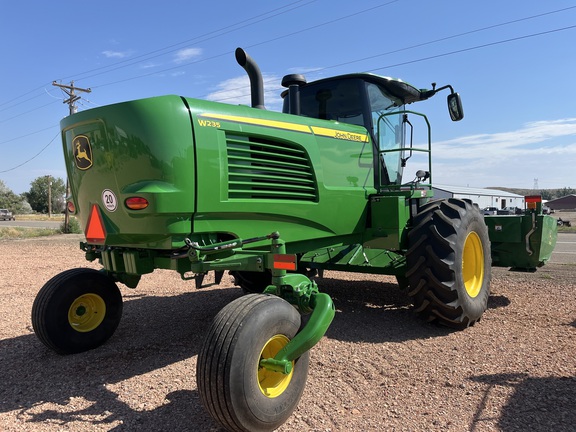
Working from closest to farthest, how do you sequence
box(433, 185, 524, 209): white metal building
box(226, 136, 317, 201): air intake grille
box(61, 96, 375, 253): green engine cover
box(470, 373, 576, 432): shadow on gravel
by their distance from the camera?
box(470, 373, 576, 432): shadow on gravel < box(61, 96, 375, 253): green engine cover < box(226, 136, 317, 201): air intake grille < box(433, 185, 524, 209): white metal building

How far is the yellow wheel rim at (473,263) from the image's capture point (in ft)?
16.6

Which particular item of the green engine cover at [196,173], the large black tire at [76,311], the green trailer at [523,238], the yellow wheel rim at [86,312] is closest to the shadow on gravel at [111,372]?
the large black tire at [76,311]

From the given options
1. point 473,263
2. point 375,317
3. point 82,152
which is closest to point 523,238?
point 473,263

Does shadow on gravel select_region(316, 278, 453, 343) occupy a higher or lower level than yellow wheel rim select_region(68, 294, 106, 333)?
lower

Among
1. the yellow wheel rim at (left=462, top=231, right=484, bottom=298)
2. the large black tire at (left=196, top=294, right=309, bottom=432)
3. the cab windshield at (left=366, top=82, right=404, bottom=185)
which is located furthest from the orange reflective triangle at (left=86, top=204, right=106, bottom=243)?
the yellow wheel rim at (left=462, top=231, right=484, bottom=298)

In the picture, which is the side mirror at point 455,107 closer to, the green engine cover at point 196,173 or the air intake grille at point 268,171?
the green engine cover at point 196,173

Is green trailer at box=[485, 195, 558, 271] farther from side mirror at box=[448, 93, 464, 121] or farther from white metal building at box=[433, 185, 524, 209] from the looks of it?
white metal building at box=[433, 185, 524, 209]

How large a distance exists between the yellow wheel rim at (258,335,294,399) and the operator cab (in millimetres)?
2581

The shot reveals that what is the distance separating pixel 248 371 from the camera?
2527mm

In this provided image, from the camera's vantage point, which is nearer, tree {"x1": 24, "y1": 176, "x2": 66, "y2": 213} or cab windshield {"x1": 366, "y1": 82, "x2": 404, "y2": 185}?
cab windshield {"x1": 366, "y1": 82, "x2": 404, "y2": 185}

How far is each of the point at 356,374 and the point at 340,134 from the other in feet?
7.51

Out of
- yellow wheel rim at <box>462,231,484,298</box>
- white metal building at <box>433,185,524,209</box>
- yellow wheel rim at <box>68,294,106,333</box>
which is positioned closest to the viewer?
yellow wheel rim at <box>68,294,106,333</box>

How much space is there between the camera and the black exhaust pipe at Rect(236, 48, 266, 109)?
4008 mm

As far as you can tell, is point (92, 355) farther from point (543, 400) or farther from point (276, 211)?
point (543, 400)
